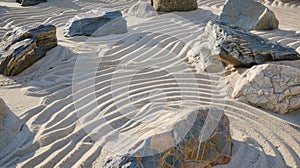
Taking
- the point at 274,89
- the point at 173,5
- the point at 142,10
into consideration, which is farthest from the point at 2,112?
the point at 173,5

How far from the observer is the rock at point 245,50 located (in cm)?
414

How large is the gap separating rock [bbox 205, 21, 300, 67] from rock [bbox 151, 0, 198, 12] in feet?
9.62

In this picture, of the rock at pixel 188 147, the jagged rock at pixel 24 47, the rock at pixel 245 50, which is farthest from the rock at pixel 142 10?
the rock at pixel 188 147

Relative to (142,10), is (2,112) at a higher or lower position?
lower

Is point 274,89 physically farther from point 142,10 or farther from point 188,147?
point 142,10

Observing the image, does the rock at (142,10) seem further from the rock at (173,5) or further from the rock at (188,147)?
the rock at (188,147)

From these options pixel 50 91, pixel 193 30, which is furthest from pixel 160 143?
pixel 193 30

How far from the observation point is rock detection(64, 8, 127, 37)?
19.6 ft

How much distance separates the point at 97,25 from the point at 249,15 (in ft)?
9.12

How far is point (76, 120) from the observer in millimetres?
3504

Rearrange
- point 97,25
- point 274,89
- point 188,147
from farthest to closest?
point 97,25
point 274,89
point 188,147

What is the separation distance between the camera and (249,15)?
6113 mm

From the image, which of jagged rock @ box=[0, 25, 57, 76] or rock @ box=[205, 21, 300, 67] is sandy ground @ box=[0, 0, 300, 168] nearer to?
jagged rock @ box=[0, 25, 57, 76]

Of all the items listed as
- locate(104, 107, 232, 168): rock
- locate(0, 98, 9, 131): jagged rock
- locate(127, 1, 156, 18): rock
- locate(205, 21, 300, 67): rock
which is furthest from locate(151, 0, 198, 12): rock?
locate(104, 107, 232, 168): rock
